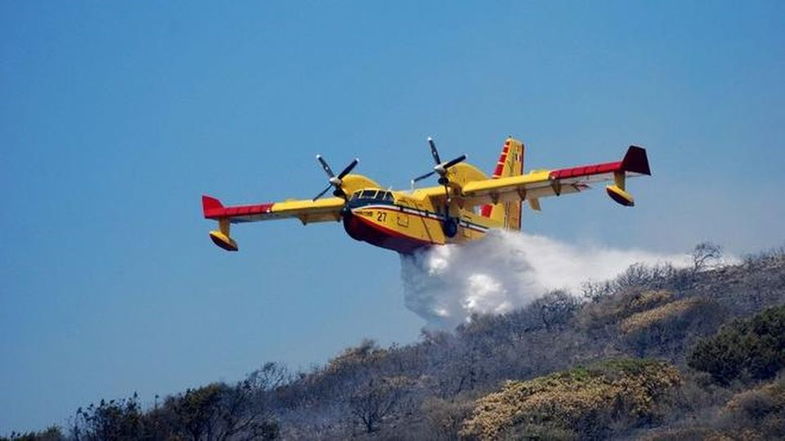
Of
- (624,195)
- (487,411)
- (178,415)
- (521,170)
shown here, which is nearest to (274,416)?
(178,415)

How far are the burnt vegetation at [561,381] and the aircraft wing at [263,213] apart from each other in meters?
5.96

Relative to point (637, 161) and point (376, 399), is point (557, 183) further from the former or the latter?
point (376, 399)

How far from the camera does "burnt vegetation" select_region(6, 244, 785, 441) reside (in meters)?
30.3

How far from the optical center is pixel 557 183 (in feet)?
153

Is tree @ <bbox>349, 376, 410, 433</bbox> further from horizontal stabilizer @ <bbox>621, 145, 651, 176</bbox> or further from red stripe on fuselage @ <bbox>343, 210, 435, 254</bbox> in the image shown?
horizontal stabilizer @ <bbox>621, 145, 651, 176</bbox>

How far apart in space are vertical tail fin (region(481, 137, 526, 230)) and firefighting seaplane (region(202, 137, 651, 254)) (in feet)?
0.31

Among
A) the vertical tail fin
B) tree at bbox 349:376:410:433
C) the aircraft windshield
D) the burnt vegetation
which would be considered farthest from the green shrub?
the vertical tail fin

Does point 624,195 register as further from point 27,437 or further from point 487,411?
point 27,437

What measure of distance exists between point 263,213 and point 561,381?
2213 cm

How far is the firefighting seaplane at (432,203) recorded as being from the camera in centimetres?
4544

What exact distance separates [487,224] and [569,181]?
719 centimetres

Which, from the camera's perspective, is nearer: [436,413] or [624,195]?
[436,413]

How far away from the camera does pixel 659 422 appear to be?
30172mm

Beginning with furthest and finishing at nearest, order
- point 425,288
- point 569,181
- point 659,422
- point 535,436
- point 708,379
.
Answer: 1. point 425,288
2. point 569,181
3. point 708,379
4. point 659,422
5. point 535,436
